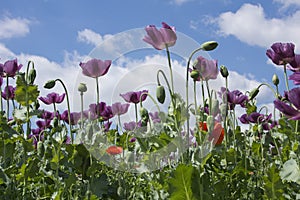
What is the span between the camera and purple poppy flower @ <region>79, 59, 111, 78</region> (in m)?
1.88

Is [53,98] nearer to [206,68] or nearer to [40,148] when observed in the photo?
[40,148]

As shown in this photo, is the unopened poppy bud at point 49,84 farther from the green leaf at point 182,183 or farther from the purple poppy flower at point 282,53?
the purple poppy flower at point 282,53

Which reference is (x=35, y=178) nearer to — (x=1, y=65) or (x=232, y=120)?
(x=1, y=65)

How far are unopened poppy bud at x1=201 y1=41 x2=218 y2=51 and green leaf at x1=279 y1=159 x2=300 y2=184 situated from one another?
1.74ft

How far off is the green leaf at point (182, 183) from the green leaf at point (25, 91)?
2.43 feet

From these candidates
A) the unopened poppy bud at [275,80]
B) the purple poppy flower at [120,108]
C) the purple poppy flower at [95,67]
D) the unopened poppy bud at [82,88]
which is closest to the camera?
the purple poppy flower at [95,67]

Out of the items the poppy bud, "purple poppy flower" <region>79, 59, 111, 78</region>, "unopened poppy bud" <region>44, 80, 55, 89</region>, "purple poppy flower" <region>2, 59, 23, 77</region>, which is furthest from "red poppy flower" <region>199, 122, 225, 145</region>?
"purple poppy flower" <region>2, 59, 23, 77</region>

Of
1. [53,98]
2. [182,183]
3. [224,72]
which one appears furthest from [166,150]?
[53,98]

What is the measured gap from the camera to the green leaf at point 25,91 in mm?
1886

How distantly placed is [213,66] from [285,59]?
503 millimetres

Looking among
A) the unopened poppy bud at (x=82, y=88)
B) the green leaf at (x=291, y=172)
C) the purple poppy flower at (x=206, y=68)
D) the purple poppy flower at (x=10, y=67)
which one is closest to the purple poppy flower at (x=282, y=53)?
the purple poppy flower at (x=206, y=68)

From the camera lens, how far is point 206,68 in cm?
177

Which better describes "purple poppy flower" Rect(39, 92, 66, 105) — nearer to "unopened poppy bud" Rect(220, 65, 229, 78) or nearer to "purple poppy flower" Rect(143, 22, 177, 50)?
"unopened poppy bud" Rect(220, 65, 229, 78)

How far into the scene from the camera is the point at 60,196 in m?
1.63
